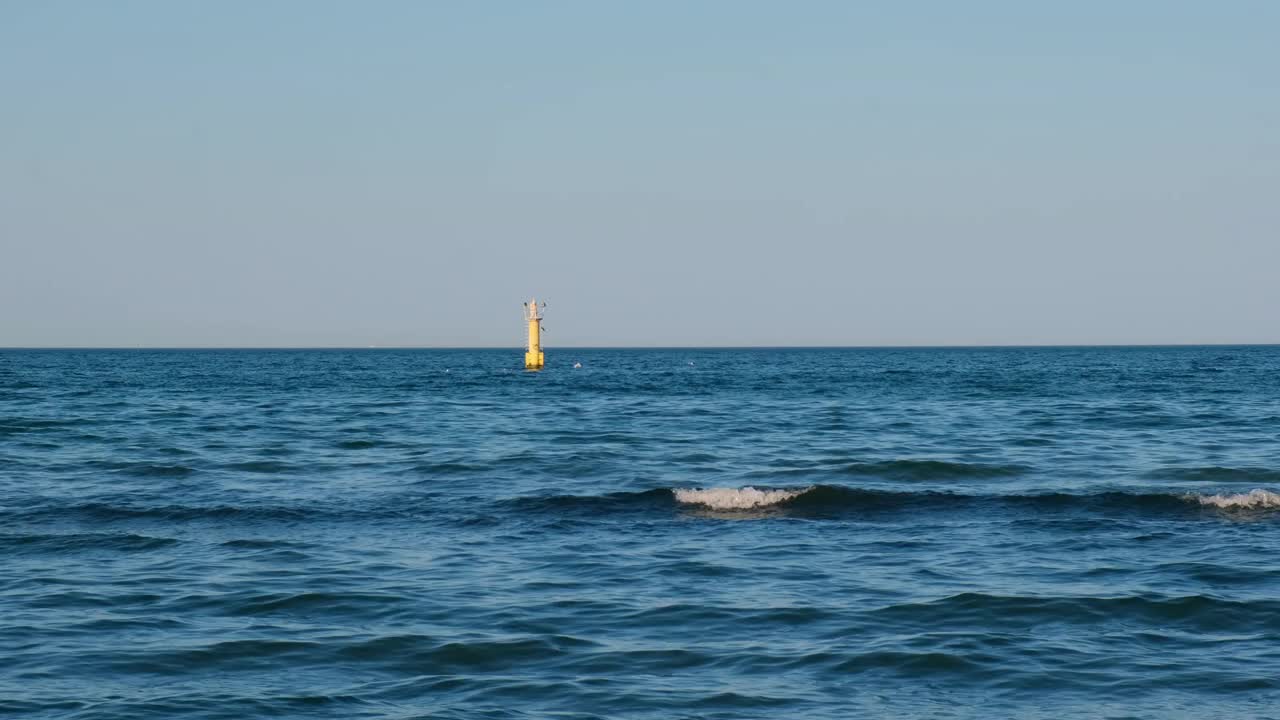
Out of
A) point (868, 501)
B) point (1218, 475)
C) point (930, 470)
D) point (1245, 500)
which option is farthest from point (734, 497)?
point (1218, 475)

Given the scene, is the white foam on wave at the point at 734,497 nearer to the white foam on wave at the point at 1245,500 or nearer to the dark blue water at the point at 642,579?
the dark blue water at the point at 642,579

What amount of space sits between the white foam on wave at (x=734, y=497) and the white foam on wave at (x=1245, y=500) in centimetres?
580

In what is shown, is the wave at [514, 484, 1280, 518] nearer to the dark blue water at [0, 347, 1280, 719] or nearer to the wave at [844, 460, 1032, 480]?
the dark blue water at [0, 347, 1280, 719]

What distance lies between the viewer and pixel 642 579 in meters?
13.9

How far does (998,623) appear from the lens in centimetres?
1169

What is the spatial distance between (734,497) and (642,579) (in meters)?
6.18

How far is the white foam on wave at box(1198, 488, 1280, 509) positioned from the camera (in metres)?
19.0

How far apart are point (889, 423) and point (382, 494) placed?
2092 cm

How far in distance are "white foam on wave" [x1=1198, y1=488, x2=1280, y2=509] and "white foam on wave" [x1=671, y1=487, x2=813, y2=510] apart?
5.80 m

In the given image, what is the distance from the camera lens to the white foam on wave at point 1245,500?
62.4 ft

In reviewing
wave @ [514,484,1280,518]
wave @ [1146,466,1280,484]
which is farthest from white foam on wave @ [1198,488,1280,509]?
wave @ [1146,466,1280,484]

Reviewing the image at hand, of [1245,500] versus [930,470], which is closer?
[1245,500]

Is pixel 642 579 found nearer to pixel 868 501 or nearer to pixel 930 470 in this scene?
pixel 868 501

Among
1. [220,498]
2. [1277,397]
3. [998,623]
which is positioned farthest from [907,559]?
[1277,397]
